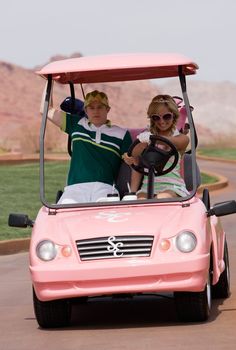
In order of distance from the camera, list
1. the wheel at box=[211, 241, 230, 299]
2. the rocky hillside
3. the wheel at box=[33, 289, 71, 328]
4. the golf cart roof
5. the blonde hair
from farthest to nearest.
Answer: the rocky hillside → the wheel at box=[211, 241, 230, 299] → the blonde hair → the golf cart roof → the wheel at box=[33, 289, 71, 328]

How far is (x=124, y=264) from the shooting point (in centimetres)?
847

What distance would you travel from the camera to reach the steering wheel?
946 centimetres

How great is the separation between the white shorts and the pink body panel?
2.09 feet

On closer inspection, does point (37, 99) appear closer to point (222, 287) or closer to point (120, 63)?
point (222, 287)

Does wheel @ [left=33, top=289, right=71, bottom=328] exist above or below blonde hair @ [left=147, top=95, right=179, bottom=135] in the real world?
below

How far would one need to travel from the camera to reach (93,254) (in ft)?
28.1

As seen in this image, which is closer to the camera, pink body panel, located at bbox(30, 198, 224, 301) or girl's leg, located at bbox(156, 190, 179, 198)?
pink body panel, located at bbox(30, 198, 224, 301)

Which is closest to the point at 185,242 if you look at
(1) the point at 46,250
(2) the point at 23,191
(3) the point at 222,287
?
(1) the point at 46,250

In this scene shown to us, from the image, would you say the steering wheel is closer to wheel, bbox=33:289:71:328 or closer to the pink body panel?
the pink body panel

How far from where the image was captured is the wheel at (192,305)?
343 inches

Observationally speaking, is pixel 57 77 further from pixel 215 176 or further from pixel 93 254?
pixel 215 176

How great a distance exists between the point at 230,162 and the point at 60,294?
3268cm

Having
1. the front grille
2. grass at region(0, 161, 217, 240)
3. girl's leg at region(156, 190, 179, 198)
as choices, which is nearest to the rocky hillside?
grass at region(0, 161, 217, 240)

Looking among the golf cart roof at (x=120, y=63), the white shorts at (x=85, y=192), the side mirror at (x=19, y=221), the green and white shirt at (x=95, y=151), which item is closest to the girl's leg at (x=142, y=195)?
the white shorts at (x=85, y=192)
